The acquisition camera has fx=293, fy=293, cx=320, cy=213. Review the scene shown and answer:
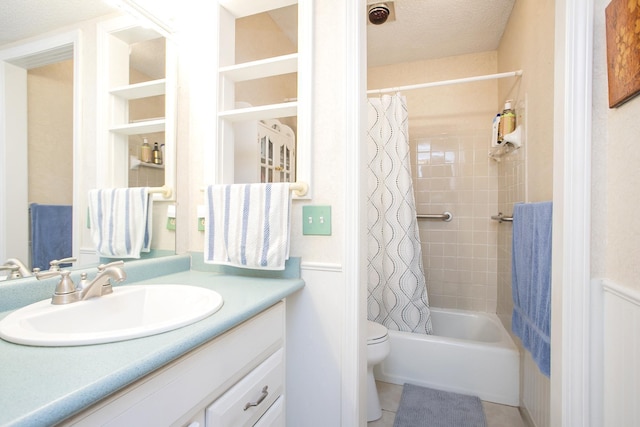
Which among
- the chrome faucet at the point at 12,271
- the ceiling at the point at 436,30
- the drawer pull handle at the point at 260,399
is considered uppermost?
the ceiling at the point at 436,30

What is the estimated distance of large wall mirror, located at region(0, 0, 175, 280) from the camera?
807 millimetres

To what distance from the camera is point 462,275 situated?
258 cm

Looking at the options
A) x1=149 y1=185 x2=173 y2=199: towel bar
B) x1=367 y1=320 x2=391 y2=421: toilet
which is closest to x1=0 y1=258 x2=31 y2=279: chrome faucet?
x1=149 y1=185 x2=173 y2=199: towel bar

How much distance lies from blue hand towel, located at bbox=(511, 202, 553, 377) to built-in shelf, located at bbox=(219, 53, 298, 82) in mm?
1208

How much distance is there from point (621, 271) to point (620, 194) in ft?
0.64

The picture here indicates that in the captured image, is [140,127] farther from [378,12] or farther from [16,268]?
[378,12]

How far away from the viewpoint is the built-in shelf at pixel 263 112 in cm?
123

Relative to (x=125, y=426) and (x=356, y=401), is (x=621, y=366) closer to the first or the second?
(x=356, y=401)

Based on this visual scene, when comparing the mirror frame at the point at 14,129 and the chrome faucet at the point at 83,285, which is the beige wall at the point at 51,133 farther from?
the chrome faucet at the point at 83,285

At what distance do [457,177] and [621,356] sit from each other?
2.04m

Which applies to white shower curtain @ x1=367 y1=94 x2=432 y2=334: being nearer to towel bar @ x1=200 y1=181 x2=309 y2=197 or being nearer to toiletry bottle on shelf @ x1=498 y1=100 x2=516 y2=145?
toiletry bottle on shelf @ x1=498 y1=100 x2=516 y2=145

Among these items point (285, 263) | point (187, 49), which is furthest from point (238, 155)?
point (285, 263)

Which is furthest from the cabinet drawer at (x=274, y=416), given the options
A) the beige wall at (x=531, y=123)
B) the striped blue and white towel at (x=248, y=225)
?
the beige wall at (x=531, y=123)

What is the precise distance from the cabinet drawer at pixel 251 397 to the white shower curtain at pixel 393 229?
127 cm
